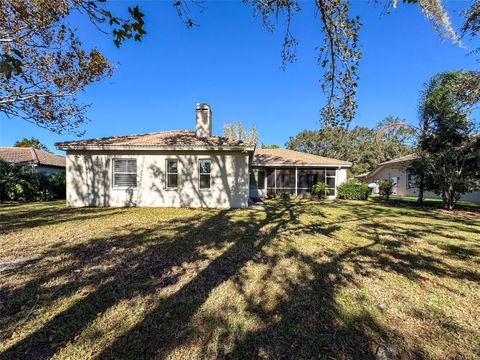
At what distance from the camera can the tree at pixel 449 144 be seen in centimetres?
1253

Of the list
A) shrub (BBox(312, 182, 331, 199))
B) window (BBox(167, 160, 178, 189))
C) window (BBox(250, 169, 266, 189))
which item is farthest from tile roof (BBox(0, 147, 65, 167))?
shrub (BBox(312, 182, 331, 199))

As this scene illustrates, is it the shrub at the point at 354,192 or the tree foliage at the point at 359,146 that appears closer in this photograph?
the shrub at the point at 354,192

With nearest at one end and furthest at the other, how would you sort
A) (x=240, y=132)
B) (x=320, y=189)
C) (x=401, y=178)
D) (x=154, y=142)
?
(x=154, y=142) → (x=320, y=189) → (x=401, y=178) → (x=240, y=132)

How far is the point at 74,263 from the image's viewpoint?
450cm

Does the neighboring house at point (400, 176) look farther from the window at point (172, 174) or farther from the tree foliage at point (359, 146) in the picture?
the window at point (172, 174)

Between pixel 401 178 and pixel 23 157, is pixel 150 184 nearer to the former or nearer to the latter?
pixel 23 157

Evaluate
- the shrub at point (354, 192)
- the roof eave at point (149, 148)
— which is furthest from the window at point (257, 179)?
the roof eave at point (149, 148)

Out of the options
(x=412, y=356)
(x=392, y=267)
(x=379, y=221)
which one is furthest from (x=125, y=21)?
(x=379, y=221)

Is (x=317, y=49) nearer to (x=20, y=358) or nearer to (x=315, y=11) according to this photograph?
(x=315, y=11)

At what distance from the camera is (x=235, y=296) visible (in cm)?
339

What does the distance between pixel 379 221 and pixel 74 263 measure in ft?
31.6

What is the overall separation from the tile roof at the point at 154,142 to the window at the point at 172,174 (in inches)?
38.7

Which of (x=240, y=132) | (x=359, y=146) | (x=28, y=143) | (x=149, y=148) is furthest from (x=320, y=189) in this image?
(x=28, y=143)

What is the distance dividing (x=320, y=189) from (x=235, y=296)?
1697cm
